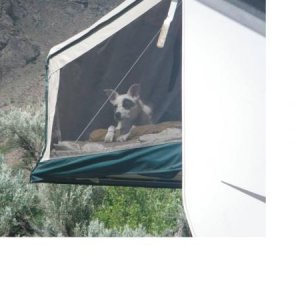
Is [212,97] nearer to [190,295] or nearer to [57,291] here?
[190,295]

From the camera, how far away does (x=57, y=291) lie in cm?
315

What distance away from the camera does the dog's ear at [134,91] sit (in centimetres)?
327

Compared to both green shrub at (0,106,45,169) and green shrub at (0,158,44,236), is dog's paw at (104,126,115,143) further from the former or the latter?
green shrub at (0,158,44,236)

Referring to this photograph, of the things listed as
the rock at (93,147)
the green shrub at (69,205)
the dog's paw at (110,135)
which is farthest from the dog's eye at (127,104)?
the green shrub at (69,205)

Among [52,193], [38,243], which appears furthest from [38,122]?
[38,243]

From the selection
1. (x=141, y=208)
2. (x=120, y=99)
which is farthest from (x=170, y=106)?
(x=141, y=208)

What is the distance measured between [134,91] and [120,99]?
0.28 feet

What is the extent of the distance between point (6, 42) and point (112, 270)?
4.48ft

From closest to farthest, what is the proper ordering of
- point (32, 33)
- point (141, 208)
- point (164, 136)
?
point (164, 136), point (32, 33), point (141, 208)

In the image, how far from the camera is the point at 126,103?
3.29 metres

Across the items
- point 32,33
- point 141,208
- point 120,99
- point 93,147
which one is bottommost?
point 141,208

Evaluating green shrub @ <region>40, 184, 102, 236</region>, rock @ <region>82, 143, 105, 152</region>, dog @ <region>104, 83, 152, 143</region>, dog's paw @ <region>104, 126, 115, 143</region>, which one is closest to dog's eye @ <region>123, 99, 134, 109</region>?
dog @ <region>104, 83, 152, 143</region>

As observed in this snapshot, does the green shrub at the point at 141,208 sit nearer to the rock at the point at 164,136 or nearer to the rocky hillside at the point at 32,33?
the rock at the point at 164,136

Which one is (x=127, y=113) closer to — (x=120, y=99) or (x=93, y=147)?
(x=120, y=99)
